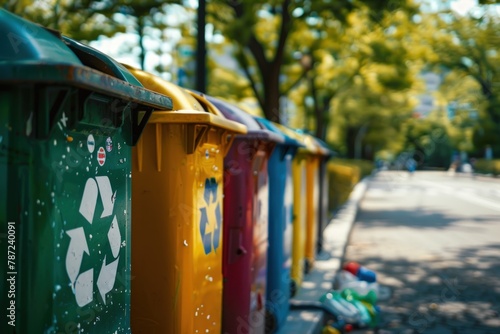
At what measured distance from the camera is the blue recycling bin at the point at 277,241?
5.87m

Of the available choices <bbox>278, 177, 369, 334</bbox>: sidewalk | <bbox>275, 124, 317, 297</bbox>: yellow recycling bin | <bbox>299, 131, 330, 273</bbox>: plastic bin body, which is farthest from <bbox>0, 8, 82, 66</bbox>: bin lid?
<bbox>299, 131, 330, 273</bbox>: plastic bin body

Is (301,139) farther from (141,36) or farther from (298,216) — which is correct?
(141,36)

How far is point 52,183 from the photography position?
231 cm

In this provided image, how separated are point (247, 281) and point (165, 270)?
1.21 meters

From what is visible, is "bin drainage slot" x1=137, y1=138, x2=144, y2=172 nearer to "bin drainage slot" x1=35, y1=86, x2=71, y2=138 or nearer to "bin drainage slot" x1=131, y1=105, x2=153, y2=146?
"bin drainage slot" x1=131, y1=105, x2=153, y2=146

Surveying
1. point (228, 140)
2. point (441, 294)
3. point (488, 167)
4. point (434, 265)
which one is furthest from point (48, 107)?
point (488, 167)

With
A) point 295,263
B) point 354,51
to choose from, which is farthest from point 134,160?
point 354,51

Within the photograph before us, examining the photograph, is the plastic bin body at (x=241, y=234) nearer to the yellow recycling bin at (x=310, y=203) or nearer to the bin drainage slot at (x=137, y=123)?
the bin drainage slot at (x=137, y=123)

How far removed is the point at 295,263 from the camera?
738 cm

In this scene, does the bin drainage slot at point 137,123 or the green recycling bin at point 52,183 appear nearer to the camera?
the green recycling bin at point 52,183

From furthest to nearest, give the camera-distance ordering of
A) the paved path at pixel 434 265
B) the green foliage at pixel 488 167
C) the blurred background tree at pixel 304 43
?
the green foliage at pixel 488 167 → the blurred background tree at pixel 304 43 → the paved path at pixel 434 265

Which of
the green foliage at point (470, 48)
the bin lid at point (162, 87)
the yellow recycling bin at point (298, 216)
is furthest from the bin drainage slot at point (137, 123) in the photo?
the green foliage at point (470, 48)

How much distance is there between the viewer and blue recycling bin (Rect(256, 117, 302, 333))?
19.2ft

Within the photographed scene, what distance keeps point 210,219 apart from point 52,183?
1.77 m
